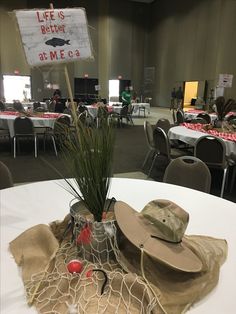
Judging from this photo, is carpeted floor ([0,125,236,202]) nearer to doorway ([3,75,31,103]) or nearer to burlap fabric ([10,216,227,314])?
burlap fabric ([10,216,227,314])

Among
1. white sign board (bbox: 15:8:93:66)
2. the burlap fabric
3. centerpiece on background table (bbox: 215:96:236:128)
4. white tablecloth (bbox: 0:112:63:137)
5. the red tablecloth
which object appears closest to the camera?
the burlap fabric

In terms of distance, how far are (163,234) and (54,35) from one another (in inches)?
35.3

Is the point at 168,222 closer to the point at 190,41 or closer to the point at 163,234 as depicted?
the point at 163,234

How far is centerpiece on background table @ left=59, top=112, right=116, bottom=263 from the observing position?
31.8 inches

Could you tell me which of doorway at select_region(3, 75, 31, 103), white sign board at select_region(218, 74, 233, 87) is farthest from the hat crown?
doorway at select_region(3, 75, 31, 103)

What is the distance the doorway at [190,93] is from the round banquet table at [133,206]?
38.5 ft

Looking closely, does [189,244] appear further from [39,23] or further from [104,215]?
[39,23]

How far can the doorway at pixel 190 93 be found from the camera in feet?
41.2

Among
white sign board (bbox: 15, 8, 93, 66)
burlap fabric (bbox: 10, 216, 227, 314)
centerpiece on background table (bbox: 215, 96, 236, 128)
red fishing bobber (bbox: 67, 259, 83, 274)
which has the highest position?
white sign board (bbox: 15, 8, 93, 66)

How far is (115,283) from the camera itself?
762 mm

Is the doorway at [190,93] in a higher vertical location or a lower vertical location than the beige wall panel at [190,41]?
lower

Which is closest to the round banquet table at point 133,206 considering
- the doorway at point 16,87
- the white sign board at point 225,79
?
the white sign board at point 225,79

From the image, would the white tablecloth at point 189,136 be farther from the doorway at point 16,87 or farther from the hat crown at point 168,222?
the doorway at point 16,87

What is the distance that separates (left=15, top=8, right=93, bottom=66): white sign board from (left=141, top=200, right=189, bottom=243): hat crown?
2.50ft
